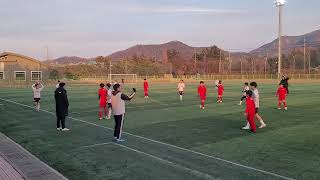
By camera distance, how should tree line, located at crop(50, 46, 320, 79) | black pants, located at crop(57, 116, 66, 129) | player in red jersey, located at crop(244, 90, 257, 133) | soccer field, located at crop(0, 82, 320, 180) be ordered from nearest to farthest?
soccer field, located at crop(0, 82, 320, 180) → player in red jersey, located at crop(244, 90, 257, 133) → black pants, located at crop(57, 116, 66, 129) → tree line, located at crop(50, 46, 320, 79)

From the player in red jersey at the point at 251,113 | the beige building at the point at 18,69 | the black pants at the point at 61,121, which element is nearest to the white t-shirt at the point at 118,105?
the black pants at the point at 61,121

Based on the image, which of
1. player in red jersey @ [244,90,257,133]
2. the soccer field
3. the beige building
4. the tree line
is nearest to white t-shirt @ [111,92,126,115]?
the soccer field

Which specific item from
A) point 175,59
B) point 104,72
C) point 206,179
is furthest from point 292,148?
point 175,59

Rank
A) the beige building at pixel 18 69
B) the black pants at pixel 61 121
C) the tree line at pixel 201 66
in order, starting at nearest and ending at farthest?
the black pants at pixel 61 121, the beige building at pixel 18 69, the tree line at pixel 201 66

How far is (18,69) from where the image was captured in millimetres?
83000

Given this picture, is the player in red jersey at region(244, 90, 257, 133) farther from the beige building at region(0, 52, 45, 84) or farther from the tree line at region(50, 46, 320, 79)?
the tree line at region(50, 46, 320, 79)

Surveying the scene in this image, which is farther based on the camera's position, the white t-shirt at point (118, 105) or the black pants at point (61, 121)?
the black pants at point (61, 121)

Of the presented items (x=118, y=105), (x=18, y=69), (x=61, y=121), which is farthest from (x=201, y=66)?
(x=118, y=105)

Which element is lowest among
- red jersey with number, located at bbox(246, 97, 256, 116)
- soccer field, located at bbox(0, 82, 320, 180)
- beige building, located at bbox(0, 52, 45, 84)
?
soccer field, located at bbox(0, 82, 320, 180)

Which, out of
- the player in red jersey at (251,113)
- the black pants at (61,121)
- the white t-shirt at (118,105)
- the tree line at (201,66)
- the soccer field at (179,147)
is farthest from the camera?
the tree line at (201,66)

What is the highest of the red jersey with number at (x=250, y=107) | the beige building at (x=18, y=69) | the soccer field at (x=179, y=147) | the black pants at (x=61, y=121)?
the beige building at (x=18, y=69)

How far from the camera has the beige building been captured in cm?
7625

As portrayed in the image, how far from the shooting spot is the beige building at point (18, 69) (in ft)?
250

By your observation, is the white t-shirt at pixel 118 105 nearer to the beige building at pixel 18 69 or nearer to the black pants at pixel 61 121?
the black pants at pixel 61 121
